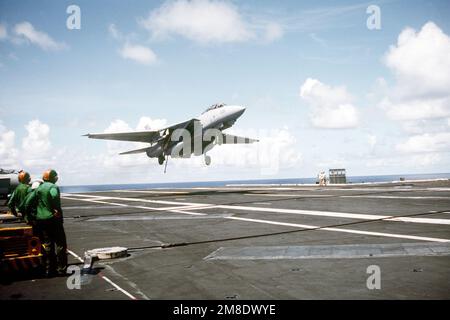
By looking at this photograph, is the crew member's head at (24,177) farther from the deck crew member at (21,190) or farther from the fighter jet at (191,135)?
the fighter jet at (191,135)

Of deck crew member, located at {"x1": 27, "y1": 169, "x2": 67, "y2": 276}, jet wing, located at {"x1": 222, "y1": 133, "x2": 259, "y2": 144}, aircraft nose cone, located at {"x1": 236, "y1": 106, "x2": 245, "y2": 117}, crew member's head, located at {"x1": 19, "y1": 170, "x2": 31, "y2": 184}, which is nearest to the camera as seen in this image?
deck crew member, located at {"x1": 27, "y1": 169, "x2": 67, "y2": 276}

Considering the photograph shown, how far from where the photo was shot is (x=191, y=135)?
3544cm

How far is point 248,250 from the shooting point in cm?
916

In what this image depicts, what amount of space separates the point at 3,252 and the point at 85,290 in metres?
2.50

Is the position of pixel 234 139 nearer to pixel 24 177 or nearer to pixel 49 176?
pixel 24 177

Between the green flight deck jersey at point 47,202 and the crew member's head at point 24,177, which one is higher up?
the crew member's head at point 24,177

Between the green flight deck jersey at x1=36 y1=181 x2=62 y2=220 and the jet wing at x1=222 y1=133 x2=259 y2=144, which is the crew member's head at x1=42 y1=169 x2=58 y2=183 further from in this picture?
the jet wing at x1=222 y1=133 x2=259 y2=144

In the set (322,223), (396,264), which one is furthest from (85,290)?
(322,223)

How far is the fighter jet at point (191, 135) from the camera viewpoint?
33500mm

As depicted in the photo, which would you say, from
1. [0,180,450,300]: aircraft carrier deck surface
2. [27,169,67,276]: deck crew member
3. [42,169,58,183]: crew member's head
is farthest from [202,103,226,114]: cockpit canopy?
[27,169,67,276]: deck crew member

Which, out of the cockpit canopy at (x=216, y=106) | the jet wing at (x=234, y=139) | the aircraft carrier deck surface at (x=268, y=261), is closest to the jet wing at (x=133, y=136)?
the cockpit canopy at (x=216, y=106)

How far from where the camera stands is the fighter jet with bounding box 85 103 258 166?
110 ft

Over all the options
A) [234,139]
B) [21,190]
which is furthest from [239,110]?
[21,190]
